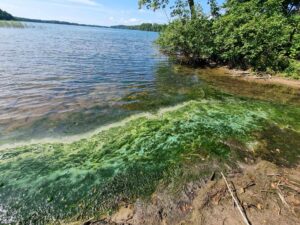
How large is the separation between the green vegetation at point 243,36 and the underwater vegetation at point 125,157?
1016 cm

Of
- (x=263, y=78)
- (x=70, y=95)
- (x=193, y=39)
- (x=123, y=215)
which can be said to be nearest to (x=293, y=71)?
(x=263, y=78)

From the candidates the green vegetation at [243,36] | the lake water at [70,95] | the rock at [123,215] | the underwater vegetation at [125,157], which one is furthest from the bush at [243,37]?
the rock at [123,215]

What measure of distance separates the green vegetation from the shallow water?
17.5 ft

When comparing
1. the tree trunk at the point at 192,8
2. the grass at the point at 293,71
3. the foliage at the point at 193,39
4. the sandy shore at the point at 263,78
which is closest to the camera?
the sandy shore at the point at 263,78

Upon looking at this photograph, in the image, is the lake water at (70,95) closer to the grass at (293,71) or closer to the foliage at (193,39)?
the foliage at (193,39)

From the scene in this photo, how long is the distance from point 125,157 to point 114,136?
1.34 m

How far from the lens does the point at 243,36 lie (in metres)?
18.5

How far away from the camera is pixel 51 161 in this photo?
582 cm

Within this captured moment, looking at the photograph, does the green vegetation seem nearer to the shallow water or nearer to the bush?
the bush

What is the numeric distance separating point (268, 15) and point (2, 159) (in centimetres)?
2206

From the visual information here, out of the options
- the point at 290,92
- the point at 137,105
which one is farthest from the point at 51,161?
the point at 290,92

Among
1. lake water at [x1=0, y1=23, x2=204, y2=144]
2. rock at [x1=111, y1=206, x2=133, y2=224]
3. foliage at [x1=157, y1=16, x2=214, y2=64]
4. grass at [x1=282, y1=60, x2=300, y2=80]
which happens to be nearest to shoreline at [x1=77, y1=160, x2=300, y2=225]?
rock at [x1=111, y1=206, x2=133, y2=224]

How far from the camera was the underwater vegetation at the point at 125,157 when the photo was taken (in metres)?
4.50

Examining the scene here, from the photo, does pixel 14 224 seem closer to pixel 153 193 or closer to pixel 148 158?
pixel 153 193
